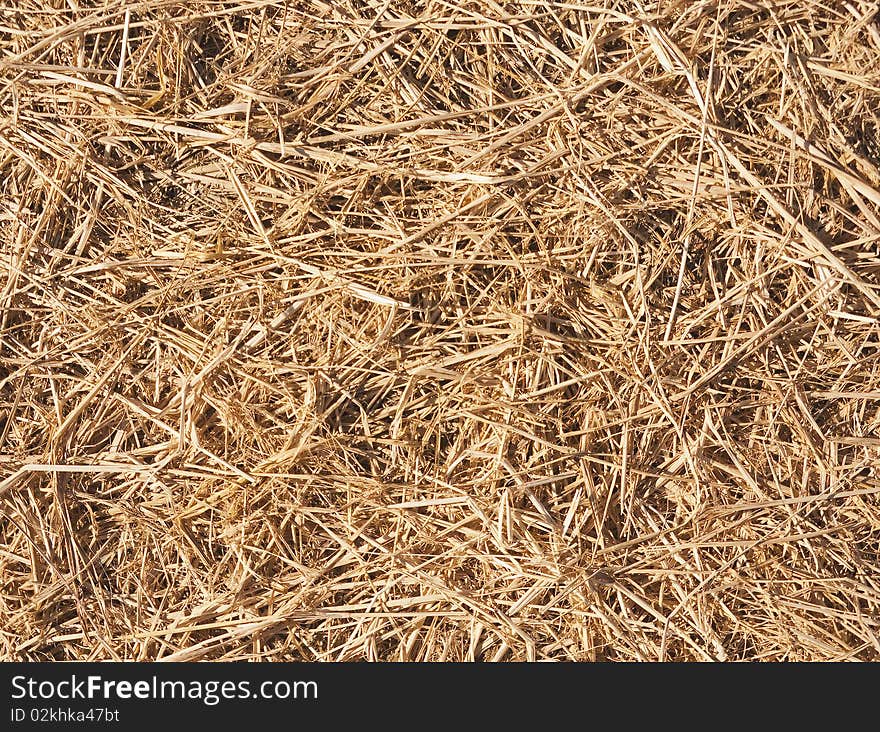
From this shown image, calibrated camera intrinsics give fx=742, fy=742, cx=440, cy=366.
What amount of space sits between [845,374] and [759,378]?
0.20m

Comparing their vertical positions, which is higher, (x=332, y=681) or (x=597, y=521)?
(x=597, y=521)

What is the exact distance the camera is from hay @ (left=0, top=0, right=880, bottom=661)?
1691mm

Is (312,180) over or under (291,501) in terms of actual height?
over

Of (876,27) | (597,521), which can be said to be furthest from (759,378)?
(876,27)

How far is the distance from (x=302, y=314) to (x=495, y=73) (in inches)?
28.6

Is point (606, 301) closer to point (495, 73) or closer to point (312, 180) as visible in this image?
point (495, 73)

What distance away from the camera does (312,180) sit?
1745mm

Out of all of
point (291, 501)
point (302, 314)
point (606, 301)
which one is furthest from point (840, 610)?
point (302, 314)

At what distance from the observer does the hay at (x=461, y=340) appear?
1.69 metres

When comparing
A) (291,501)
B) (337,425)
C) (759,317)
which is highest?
(759,317)

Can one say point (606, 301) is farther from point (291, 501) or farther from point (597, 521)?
point (291, 501)

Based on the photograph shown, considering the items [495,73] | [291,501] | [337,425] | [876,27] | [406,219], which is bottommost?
[291,501]

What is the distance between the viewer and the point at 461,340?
1.75 meters

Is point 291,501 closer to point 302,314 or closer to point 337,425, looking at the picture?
point 337,425
